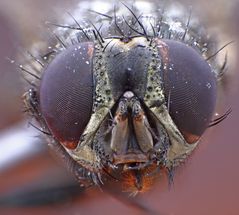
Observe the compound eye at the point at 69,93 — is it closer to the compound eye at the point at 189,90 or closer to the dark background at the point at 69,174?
the compound eye at the point at 189,90

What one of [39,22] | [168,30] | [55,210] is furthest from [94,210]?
[168,30]

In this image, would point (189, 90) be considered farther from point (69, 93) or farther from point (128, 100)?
point (69, 93)

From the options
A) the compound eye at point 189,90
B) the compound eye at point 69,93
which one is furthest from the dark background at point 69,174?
the compound eye at point 69,93

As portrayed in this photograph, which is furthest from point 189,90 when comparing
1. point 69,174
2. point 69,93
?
point 69,174

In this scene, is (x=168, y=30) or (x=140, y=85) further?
(x=168, y=30)

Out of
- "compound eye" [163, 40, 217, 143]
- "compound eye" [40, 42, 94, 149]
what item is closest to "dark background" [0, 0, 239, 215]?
"compound eye" [163, 40, 217, 143]

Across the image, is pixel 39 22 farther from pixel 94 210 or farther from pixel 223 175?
pixel 223 175
